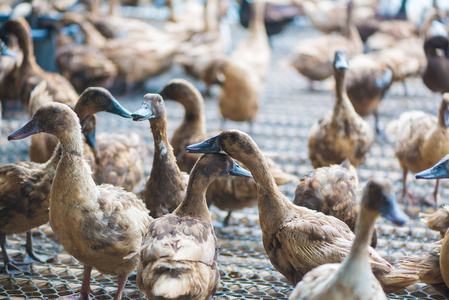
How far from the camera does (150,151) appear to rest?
6.15 metres

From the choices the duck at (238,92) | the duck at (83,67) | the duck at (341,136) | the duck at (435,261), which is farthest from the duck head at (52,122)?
the duck at (83,67)

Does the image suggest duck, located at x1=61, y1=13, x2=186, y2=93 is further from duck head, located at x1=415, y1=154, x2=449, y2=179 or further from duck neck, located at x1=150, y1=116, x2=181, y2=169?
duck head, located at x1=415, y1=154, x2=449, y2=179

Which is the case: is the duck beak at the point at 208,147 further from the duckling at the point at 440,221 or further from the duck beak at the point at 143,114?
the duckling at the point at 440,221

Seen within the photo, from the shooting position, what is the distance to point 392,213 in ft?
7.39

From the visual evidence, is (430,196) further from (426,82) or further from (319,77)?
(319,77)

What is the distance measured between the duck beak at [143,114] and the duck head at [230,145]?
41 centimetres

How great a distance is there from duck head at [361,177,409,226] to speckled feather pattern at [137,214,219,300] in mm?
840

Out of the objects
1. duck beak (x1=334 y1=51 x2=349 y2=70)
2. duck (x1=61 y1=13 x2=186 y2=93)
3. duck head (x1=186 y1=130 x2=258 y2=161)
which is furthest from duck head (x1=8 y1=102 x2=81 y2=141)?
duck (x1=61 y1=13 x2=186 y2=93)

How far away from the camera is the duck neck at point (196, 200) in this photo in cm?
304

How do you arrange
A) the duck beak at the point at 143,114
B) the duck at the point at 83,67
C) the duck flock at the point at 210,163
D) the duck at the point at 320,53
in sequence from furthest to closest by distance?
the duck at the point at 320,53
the duck at the point at 83,67
the duck beak at the point at 143,114
the duck flock at the point at 210,163

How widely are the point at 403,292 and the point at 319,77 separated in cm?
557

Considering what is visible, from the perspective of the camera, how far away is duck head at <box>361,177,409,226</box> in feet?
7.38

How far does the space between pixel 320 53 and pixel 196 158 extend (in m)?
4.88

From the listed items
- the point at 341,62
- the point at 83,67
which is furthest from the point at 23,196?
the point at 83,67
